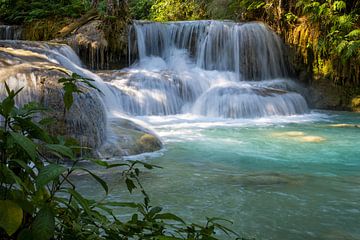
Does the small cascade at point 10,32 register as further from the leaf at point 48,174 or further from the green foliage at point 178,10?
the leaf at point 48,174

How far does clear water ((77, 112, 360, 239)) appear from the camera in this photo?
12.2 feet

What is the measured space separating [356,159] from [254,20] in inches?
376

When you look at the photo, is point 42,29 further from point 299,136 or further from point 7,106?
point 7,106

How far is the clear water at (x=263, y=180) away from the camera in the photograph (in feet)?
12.2

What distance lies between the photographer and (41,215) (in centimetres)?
111

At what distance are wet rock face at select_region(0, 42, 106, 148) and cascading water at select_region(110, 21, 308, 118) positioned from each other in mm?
4632

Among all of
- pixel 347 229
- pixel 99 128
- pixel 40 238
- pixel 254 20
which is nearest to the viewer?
pixel 40 238

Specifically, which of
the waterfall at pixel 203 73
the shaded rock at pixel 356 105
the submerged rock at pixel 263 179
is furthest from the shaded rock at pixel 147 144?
the shaded rock at pixel 356 105

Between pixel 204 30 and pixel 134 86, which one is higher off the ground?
pixel 204 30

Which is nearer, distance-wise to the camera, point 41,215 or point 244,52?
point 41,215

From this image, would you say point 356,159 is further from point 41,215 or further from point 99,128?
point 41,215

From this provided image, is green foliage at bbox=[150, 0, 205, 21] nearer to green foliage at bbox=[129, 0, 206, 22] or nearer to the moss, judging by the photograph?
green foliage at bbox=[129, 0, 206, 22]

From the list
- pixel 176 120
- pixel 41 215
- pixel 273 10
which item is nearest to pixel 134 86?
pixel 176 120

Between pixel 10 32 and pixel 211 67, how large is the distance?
238 inches
